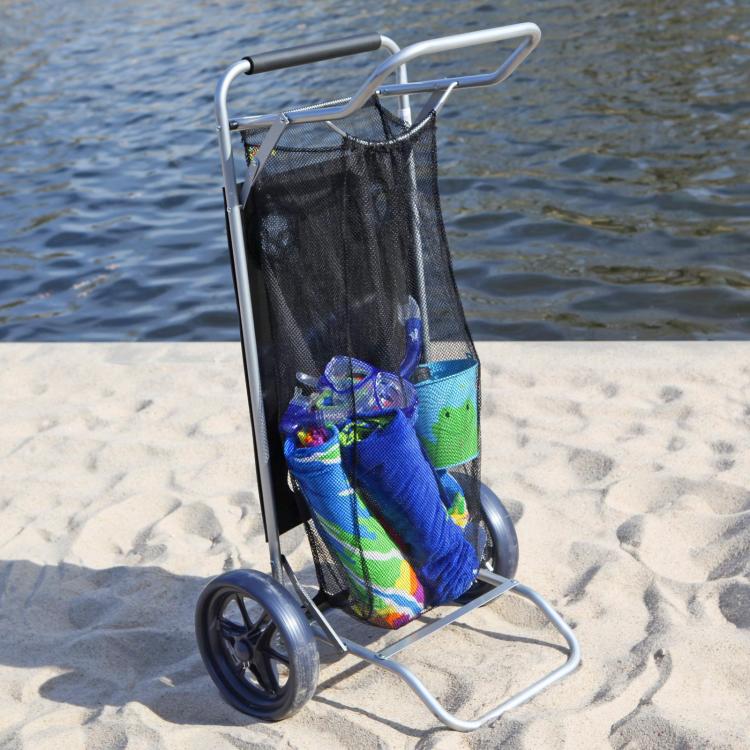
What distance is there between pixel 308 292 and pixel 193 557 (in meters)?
1.29

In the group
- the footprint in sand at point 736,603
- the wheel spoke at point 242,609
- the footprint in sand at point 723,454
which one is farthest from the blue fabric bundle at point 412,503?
the footprint in sand at point 723,454

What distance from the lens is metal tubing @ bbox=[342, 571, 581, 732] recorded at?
111 inches

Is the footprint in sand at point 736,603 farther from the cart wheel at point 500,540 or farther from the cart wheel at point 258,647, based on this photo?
the cart wheel at point 258,647

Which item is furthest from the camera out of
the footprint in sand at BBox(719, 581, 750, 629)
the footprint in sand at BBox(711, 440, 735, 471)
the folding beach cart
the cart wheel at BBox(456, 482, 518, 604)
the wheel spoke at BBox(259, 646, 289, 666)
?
the footprint in sand at BBox(711, 440, 735, 471)

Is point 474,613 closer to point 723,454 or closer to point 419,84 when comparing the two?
point 723,454

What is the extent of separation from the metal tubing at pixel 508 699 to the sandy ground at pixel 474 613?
0.04 meters

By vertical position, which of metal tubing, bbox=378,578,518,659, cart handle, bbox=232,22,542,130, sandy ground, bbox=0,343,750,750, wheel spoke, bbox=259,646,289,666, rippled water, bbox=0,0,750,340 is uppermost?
cart handle, bbox=232,22,542,130

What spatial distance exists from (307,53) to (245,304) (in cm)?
64

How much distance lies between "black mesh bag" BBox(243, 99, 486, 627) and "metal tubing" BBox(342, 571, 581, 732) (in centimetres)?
12

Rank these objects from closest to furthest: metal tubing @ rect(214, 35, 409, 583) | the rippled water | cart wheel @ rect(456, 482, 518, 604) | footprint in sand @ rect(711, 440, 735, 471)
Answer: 1. metal tubing @ rect(214, 35, 409, 583)
2. cart wheel @ rect(456, 482, 518, 604)
3. footprint in sand @ rect(711, 440, 735, 471)
4. the rippled water

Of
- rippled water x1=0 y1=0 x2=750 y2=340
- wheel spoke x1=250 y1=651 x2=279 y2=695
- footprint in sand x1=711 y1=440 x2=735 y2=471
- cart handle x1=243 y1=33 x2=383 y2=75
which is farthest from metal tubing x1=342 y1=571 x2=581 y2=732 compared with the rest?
rippled water x1=0 y1=0 x2=750 y2=340

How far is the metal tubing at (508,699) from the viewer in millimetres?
2822

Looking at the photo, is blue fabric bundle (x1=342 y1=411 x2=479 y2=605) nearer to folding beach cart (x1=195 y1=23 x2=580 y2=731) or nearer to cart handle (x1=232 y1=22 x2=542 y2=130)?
folding beach cart (x1=195 y1=23 x2=580 y2=731)

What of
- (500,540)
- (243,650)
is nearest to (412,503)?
(500,540)
